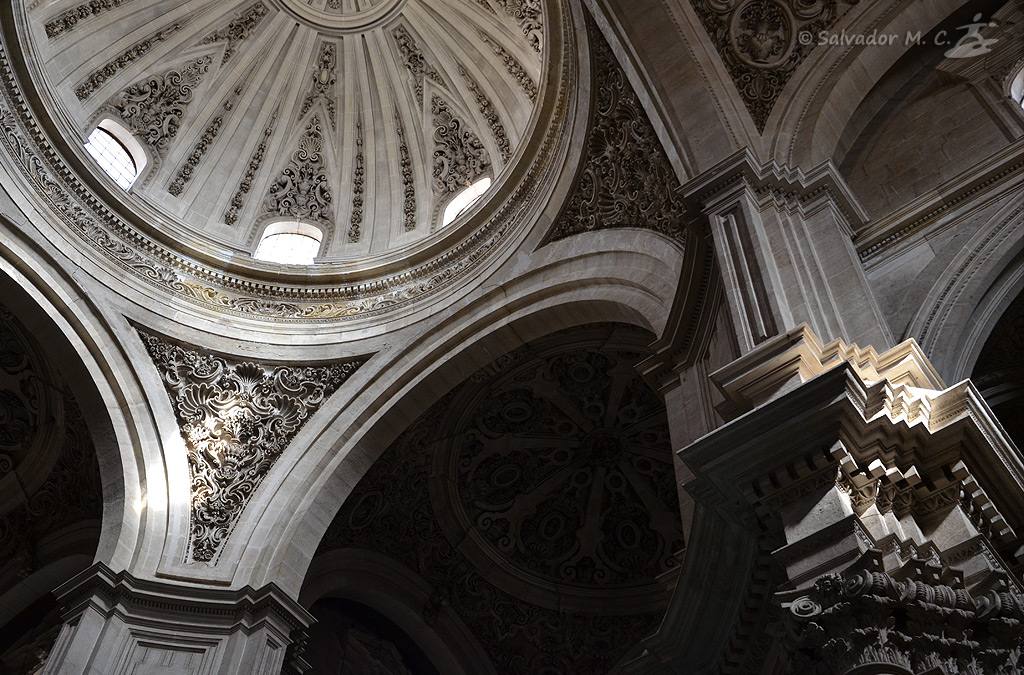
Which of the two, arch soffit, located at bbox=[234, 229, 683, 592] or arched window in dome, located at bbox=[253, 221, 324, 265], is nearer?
arch soffit, located at bbox=[234, 229, 683, 592]

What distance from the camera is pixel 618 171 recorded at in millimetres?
10539

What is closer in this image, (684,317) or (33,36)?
(684,317)

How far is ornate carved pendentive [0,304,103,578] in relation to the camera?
12320 mm

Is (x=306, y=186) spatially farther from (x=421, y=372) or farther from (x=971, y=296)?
(x=971, y=296)

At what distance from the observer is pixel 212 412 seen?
11.8 metres

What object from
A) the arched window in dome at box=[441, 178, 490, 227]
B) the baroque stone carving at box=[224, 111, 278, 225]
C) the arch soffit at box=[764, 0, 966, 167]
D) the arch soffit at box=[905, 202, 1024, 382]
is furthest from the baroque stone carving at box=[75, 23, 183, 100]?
the arch soffit at box=[905, 202, 1024, 382]

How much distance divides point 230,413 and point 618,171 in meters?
5.31

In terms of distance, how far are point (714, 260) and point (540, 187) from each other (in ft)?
14.6

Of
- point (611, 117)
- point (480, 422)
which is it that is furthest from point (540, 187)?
point (480, 422)

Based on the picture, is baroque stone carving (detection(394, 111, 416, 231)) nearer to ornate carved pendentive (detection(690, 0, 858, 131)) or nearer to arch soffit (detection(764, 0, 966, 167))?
ornate carved pendentive (detection(690, 0, 858, 131))

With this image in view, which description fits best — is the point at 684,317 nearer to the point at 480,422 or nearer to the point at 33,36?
the point at 480,422

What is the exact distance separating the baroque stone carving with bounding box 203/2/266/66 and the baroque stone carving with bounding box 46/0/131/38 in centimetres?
144

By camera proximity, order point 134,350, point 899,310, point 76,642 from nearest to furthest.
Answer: point 899,310, point 76,642, point 134,350

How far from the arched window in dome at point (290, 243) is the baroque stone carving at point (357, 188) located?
48 cm
